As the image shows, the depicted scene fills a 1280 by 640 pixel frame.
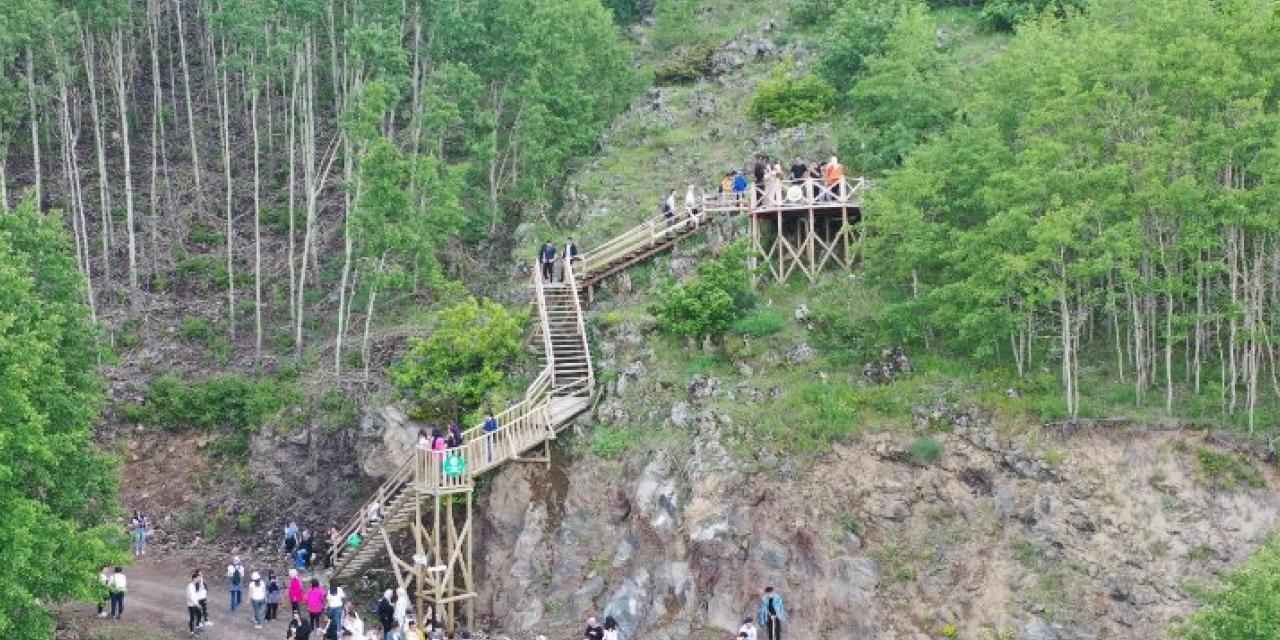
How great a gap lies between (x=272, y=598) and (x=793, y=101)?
2116cm

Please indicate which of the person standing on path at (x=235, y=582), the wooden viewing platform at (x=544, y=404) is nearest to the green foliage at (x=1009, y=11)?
the wooden viewing platform at (x=544, y=404)

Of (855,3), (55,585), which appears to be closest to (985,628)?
(55,585)

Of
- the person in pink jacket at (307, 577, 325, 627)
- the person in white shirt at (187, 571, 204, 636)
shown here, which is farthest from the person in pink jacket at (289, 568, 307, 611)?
the person in white shirt at (187, 571, 204, 636)

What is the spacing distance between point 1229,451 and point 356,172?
2410 centimetres

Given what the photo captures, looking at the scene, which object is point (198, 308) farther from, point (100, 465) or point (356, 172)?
point (100, 465)

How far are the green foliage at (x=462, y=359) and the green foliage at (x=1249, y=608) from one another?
18.9 metres

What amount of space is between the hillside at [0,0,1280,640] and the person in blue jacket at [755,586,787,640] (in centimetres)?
63

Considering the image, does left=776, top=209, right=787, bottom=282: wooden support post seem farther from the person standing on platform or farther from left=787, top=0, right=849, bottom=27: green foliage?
left=787, top=0, right=849, bottom=27: green foliage

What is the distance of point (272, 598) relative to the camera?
122 ft

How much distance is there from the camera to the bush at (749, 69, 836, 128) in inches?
1920

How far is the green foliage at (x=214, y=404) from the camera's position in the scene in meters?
45.4

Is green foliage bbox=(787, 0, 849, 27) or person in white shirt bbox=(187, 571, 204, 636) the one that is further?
green foliage bbox=(787, 0, 849, 27)

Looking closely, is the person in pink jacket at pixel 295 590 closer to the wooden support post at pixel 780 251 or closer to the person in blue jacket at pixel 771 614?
the person in blue jacket at pixel 771 614

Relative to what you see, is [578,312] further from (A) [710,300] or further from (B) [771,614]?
(B) [771,614]
